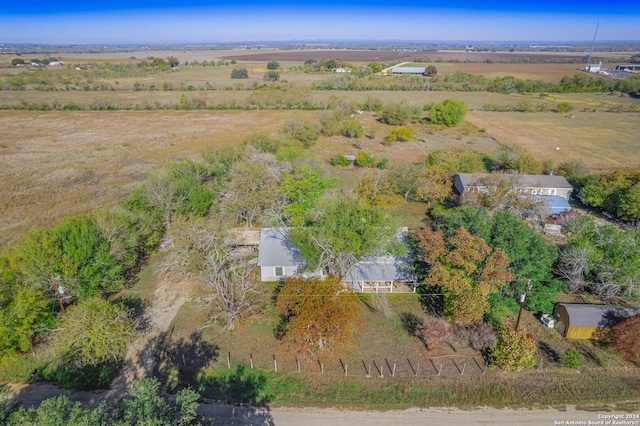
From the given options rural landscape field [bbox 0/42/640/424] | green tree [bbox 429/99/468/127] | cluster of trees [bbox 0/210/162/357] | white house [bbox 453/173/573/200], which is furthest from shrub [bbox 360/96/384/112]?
cluster of trees [bbox 0/210/162/357]

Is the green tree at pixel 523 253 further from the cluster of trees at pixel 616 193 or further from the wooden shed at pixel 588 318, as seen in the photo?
the cluster of trees at pixel 616 193

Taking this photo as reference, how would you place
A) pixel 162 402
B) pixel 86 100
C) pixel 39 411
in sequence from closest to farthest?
pixel 39 411 < pixel 162 402 < pixel 86 100

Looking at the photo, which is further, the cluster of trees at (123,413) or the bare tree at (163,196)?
the bare tree at (163,196)

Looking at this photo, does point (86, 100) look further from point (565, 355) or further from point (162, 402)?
point (565, 355)

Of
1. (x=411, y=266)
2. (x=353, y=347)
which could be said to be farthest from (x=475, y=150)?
(x=353, y=347)

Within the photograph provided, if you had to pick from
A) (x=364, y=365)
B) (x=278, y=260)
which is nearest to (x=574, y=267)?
(x=364, y=365)

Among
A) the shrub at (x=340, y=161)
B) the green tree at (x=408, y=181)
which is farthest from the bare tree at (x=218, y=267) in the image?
the shrub at (x=340, y=161)

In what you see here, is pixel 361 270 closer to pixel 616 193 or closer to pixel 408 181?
pixel 408 181
